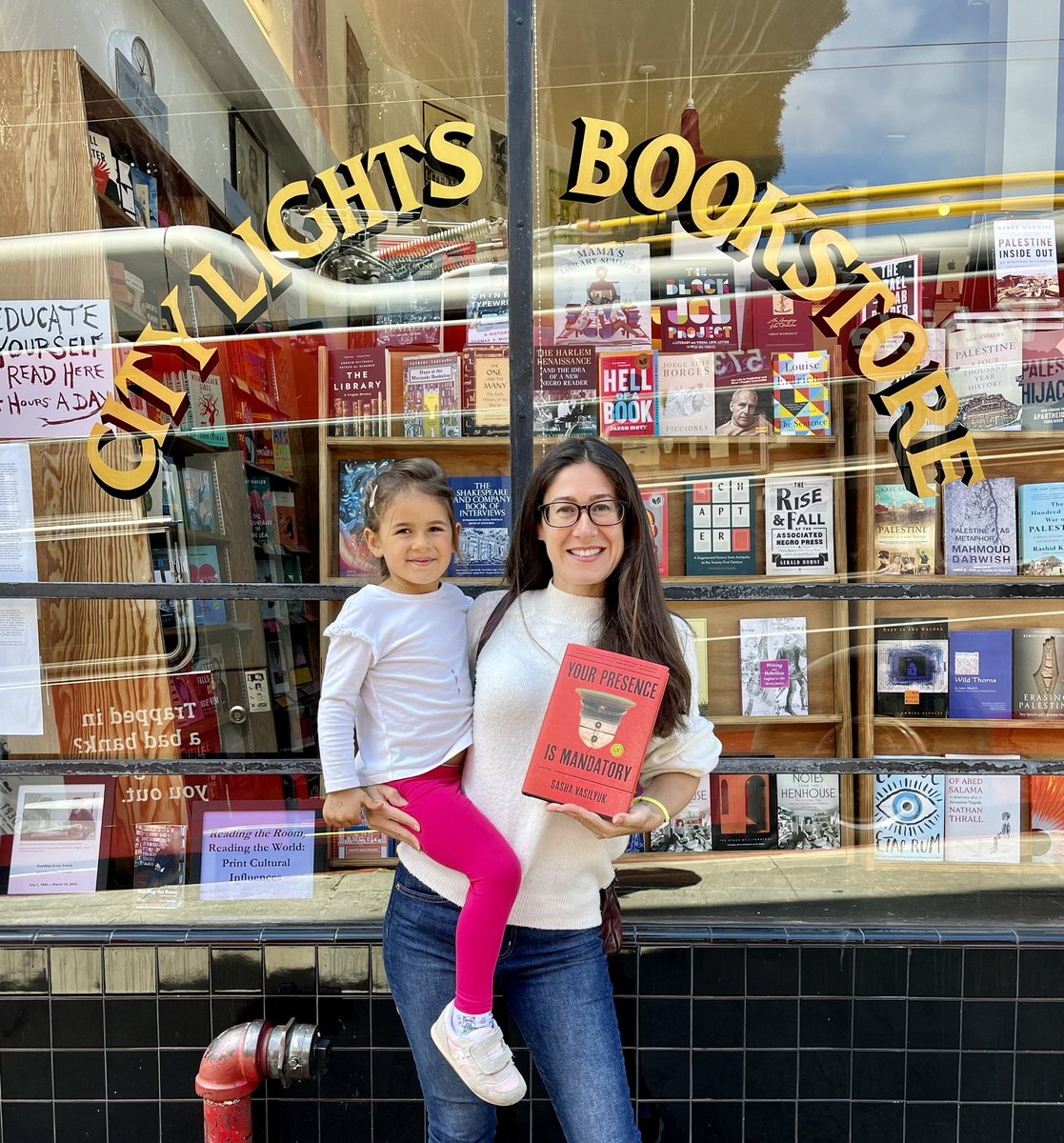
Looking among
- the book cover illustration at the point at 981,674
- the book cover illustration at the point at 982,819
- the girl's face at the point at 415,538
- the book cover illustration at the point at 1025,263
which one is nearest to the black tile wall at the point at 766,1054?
the book cover illustration at the point at 982,819

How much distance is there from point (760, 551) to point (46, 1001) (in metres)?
2.54

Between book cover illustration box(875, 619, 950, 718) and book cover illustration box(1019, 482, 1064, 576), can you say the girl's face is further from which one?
book cover illustration box(1019, 482, 1064, 576)

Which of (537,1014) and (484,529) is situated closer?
(537,1014)

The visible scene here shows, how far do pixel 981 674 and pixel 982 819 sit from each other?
0.46m

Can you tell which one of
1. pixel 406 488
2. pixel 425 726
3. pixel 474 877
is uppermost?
pixel 406 488

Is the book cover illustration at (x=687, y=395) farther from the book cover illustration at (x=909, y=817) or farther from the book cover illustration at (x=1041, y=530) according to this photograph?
the book cover illustration at (x=909, y=817)

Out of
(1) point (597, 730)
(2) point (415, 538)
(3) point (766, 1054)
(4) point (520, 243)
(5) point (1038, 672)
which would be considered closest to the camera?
(1) point (597, 730)

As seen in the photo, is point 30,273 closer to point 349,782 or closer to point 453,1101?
point 349,782

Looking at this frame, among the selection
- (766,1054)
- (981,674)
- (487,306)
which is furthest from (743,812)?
(487,306)

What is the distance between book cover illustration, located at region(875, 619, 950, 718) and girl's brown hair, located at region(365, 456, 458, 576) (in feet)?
5.63

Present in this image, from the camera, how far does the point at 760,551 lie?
3.06m

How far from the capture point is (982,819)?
295cm

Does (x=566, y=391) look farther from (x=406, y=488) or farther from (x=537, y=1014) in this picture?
(x=537, y=1014)

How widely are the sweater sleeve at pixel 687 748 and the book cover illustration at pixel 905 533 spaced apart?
1370mm
